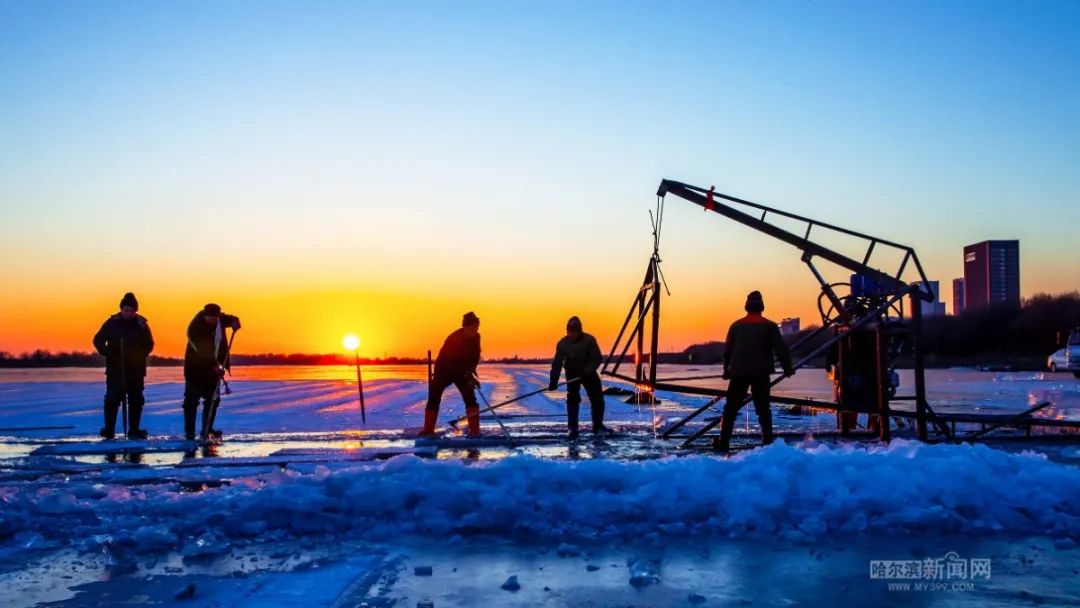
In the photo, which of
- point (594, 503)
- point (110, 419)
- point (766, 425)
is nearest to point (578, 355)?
point (766, 425)

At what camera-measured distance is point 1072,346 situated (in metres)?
38.9

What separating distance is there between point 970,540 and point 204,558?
192 inches

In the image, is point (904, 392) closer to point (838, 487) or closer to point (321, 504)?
point (838, 487)

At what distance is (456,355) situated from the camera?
1384 centimetres

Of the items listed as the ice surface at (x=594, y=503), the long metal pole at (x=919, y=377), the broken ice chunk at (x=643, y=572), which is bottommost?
the broken ice chunk at (x=643, y=572)

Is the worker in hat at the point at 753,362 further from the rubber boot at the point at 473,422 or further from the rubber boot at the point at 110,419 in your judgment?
the rubber boot at the point at 110,419

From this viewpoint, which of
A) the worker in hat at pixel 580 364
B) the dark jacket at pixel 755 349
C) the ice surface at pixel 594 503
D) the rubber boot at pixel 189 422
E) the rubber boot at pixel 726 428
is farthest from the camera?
the worker in hat at pixel 580 364

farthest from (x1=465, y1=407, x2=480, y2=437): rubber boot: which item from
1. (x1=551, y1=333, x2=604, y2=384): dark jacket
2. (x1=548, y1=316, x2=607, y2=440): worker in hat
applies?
(x1=551, y1=333, x2=604, y2=384): dark jacket

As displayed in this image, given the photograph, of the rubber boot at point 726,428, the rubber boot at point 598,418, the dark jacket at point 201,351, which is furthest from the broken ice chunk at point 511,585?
the dark jacket at point 201,351

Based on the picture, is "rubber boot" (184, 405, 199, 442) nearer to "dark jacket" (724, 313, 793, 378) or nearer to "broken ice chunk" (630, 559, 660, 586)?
"dark jacket" (724, 313, 793, 378)

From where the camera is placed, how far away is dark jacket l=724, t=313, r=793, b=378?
35.7 feet

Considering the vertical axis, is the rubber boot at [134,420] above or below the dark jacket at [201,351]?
below

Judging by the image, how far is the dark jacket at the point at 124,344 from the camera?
13508 mm

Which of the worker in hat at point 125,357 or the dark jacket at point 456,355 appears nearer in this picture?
the worker in hat at point 125,357
